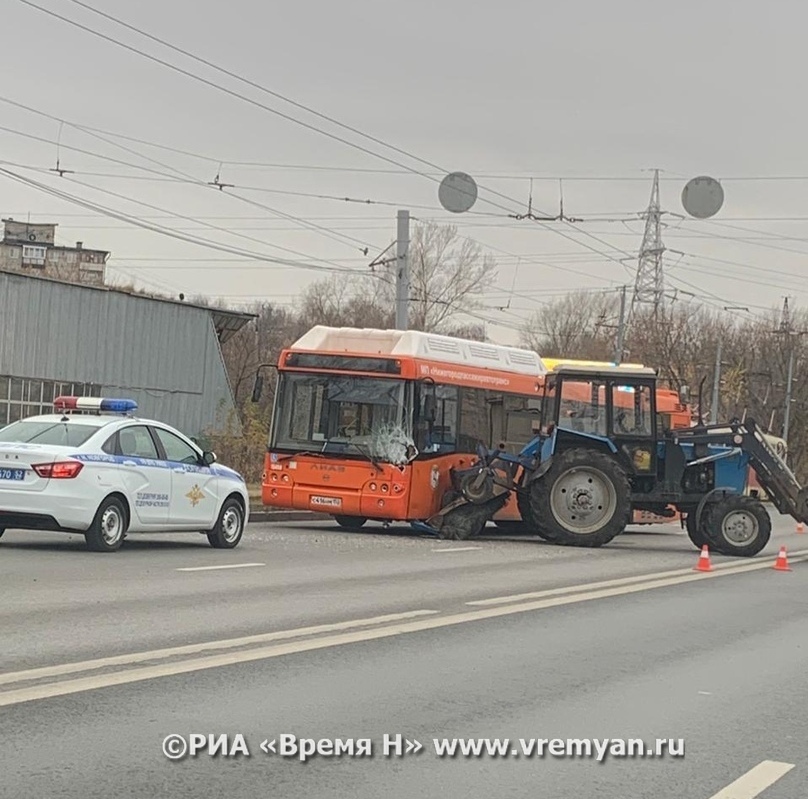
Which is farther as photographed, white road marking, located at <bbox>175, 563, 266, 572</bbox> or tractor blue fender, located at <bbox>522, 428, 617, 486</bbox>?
tractor blue fender, located at <bbox>522, 428, 617, 486</bbox>

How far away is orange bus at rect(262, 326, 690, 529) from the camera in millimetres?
21516

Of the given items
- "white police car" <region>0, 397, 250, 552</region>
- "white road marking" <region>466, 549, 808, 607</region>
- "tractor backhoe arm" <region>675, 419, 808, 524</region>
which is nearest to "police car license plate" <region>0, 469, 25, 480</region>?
"white police car" <region>0, 397, 250, 552</region>

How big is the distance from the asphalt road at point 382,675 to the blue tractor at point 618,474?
5346 millimetres

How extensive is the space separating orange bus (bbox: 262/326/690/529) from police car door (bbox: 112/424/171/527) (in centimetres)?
578

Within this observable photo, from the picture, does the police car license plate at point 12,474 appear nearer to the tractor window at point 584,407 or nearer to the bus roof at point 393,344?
the bus roof at point 393,344

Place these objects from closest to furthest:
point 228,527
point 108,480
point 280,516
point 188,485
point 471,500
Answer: point 108,480 → point 188,485 → point 228,527 → point 471,500 → point 280,516

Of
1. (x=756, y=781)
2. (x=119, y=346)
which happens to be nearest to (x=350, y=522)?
(x=756, y=781)

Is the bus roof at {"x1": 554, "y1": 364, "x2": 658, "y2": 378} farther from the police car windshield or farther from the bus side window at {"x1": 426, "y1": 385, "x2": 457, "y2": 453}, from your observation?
the police car windshield

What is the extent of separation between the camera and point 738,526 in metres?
20.8

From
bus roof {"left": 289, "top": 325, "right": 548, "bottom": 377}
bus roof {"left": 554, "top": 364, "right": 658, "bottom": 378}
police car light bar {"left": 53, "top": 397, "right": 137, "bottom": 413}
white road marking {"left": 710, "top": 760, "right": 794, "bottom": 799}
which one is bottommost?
white road marking {"left": 710, "top": 760, "right": 794, "bottom": 799}

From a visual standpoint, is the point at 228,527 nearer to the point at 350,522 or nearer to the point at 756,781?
the point at 350,522

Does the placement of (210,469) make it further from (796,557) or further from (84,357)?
(84,357)

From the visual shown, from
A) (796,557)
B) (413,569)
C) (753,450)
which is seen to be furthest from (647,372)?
(413,569)

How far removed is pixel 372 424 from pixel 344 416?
574 millimetres
